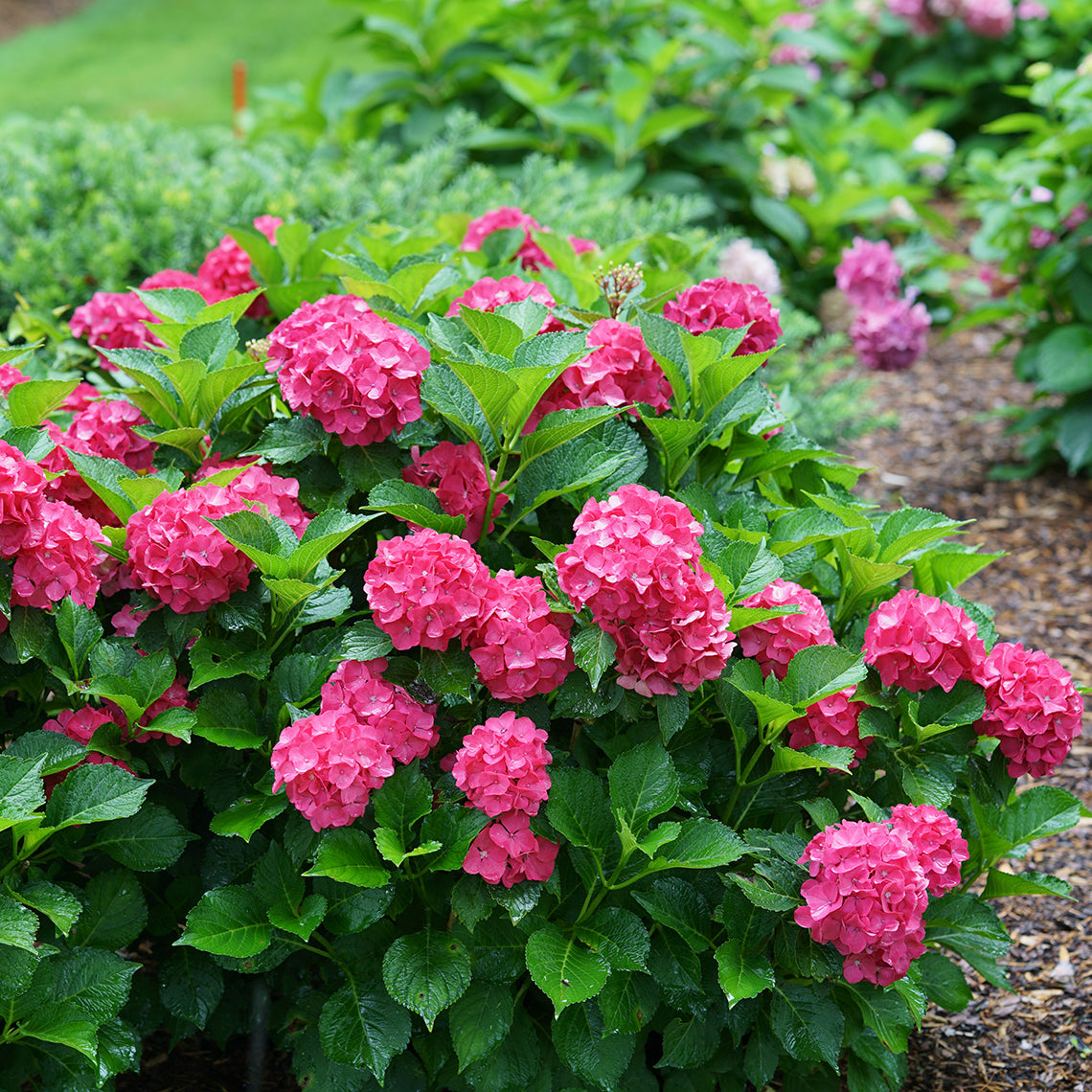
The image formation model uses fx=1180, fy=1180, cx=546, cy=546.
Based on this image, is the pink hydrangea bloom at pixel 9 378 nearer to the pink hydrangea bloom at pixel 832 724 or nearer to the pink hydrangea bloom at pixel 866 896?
the pink hydrangea bloom at pixel 832 724

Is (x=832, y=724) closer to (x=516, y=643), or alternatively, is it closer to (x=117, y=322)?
(x=516, y=643)

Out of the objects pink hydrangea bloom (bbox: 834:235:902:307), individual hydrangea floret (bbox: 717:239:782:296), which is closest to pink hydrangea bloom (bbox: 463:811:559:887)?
pink hydrangea bloom (bbox: 834:235:902:307)

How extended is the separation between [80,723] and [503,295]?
3.26ft

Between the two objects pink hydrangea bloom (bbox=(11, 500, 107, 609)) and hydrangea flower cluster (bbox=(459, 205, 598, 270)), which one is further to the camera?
hydrangea flower cluster (bbox=(459, 205, 598, 270))

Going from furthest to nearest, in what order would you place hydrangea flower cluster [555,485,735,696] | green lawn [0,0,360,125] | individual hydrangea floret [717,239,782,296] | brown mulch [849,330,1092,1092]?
1. green lawn [0,0,360,125]
2. individual hydrangea floret [717,239,782,296]
3. brown mulch [849,330,1092,1092]
4. hydrangea flower cluster [555,485,735,696]

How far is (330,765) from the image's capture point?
61.9 inches

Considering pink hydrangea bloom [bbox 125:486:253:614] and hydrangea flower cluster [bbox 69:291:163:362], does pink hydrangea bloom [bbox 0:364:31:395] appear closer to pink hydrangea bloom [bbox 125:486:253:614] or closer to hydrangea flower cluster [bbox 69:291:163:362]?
hydrangea flower cluster [bbox 69:291:163:362]

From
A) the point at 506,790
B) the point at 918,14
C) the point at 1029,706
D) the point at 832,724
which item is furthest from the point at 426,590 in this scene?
the point at 918,14

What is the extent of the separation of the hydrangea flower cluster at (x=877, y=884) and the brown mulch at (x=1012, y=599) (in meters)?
0.71

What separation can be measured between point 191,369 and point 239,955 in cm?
89

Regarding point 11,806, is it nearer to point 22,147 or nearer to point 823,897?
point 823,897

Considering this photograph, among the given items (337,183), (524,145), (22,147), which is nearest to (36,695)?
(337,183)

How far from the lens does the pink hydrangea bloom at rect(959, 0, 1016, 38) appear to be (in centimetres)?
728

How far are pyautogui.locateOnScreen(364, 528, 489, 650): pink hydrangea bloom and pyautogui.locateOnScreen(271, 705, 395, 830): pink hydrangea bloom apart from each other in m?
0.14
